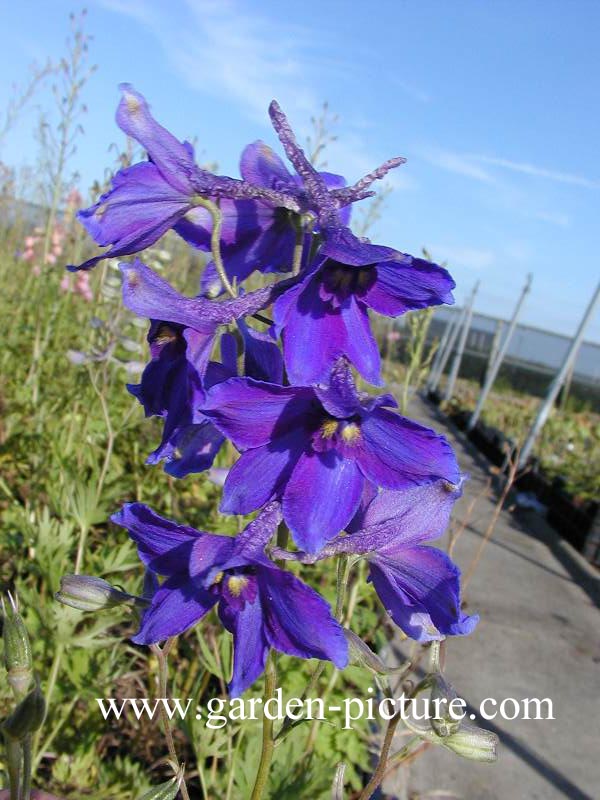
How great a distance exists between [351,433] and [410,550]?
0.23 meters

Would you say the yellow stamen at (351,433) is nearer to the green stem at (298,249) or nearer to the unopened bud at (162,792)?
the green stem at (298,249)

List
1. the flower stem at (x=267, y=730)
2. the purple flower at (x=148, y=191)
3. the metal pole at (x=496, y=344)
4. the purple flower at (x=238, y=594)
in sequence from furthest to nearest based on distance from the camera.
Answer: the metal pole at (x=496, y=344), the flower stem at (x=267, y=730), the purple flower at (x=148, y=191), the purple flower at (x=238, y=594)

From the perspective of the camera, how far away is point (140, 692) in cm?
259

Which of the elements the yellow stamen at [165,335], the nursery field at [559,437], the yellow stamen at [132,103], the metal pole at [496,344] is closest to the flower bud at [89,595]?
the yellow stamen at [165,335]

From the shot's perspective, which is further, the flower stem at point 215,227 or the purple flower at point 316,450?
the flower stem at point 215,227

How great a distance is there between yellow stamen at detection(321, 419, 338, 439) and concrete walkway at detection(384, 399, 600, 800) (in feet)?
4.06

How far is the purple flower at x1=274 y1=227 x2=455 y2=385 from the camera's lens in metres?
0.86

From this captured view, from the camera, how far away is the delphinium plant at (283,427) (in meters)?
0.83

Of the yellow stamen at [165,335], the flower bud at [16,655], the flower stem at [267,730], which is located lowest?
the flower stem at [267,730]

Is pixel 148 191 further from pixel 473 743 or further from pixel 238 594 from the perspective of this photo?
pixel 473 743

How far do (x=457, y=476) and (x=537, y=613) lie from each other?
177 inches

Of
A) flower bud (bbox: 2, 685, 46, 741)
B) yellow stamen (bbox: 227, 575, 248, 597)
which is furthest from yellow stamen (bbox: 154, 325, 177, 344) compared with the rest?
flower bud (bbox: 2, 685, 46, 741)

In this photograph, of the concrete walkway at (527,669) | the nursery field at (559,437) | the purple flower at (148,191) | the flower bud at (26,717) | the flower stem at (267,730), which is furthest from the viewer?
the nursery field at (559,437)

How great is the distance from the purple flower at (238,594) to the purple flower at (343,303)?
21cm
